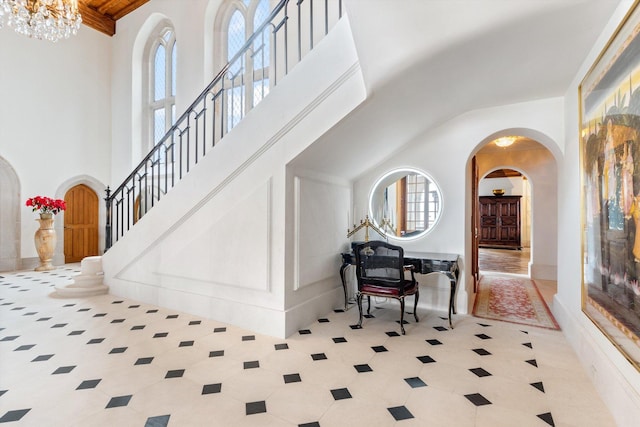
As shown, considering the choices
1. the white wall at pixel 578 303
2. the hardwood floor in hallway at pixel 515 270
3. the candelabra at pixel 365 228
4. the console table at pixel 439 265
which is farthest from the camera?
the hardwood floor in hallway at pixel 515 270

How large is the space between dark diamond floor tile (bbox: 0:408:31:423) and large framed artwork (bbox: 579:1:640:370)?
3780mm

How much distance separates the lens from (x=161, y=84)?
897 cm

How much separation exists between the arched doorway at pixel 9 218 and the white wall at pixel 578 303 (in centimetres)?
1038

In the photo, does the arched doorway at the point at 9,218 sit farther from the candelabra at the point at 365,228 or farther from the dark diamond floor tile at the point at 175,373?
the candelabra at the point at 365,228

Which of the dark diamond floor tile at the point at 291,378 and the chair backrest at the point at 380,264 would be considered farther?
the chair backrest at the point at 380,264

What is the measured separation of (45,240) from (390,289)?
7.99 metres

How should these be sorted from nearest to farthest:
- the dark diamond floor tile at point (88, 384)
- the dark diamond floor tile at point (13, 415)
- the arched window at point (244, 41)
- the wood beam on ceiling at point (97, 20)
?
1. the dark diamond floor tile at point (13, 415)
2. the dark diamond floor tile at point (88, 384)
3. the arched window at point (244, 41)
4. the wood beam on ceiling at point (97, 20)

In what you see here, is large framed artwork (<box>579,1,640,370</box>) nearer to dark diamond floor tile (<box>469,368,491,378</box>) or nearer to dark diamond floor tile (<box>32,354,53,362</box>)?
dark diamond floor tile (<box>469,368,491,378</box>)

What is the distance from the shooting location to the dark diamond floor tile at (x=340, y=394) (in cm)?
230

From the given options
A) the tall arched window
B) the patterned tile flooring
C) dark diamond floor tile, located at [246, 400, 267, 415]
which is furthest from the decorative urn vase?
dark diamond floor tile, located at [246, 400, 267, 415]

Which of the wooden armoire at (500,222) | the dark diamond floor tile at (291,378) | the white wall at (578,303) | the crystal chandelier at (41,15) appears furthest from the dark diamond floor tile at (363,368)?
the wooden armoire at (500,222)

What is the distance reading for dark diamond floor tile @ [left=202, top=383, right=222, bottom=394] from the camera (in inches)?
93.5

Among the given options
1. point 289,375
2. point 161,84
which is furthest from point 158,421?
point 161,84

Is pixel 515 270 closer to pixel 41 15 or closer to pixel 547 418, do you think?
pixel 547 418
